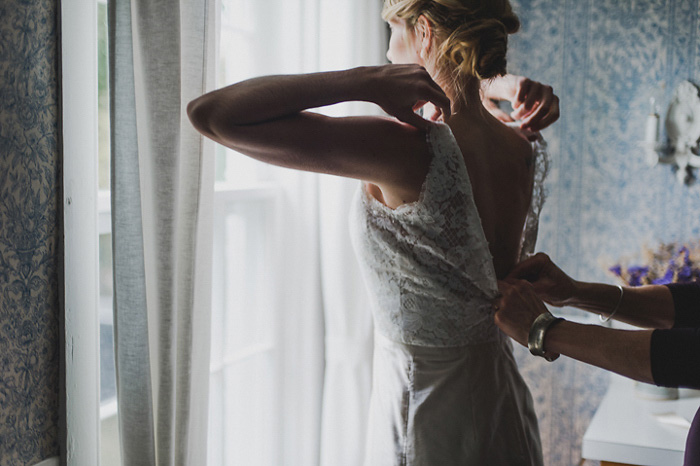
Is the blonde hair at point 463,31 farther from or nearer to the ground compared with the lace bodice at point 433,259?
farther from the ground

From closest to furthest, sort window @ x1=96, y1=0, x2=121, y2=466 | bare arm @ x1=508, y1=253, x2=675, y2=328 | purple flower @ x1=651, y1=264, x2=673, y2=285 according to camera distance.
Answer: window @ x1=96, y1=0, x2=121, y2=466 → bare arm @ x1=508, y1=253, x2=675, y2=328 → purple flower @ x1=651, y1=264, x2=673, y2=285

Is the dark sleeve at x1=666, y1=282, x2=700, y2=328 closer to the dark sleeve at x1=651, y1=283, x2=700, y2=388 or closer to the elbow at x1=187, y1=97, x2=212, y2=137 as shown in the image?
the dark sleeve at x1=651, y1=283, x2=700, y2=388

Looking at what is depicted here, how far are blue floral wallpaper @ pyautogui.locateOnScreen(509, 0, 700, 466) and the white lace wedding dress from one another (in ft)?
4.63

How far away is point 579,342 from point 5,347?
0.96m

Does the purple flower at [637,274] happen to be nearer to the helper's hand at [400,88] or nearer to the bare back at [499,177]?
the bare back at [499,177]

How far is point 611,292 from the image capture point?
146 cm

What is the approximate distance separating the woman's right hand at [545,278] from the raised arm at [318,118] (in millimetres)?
472

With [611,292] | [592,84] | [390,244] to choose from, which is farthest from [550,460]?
[390,244]

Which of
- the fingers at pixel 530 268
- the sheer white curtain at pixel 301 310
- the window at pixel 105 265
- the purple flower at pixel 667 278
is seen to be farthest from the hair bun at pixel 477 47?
the purple flower at pixel 667 278

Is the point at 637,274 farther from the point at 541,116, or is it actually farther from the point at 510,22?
the point at 510,22

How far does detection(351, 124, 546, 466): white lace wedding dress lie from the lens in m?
1.08

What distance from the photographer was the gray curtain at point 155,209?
110 centimetres

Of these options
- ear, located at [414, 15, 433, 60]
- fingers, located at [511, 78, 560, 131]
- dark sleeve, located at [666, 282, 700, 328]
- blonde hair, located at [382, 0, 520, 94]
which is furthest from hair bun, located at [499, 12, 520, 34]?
dark sleeve, located at [666, 282, 700, 328]

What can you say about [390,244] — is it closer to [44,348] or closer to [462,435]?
[462,435]
